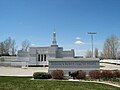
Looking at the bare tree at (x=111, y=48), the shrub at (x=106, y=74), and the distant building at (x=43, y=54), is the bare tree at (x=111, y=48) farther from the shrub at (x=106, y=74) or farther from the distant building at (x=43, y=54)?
the shrub at (x=106, y=74)

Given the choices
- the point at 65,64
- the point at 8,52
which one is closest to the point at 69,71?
the point at 65,64

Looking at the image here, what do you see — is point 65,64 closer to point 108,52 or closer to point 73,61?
point 73,61

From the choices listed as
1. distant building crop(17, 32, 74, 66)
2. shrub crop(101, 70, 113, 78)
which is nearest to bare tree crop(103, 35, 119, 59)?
distant building crop(17, 32, 74, 66)

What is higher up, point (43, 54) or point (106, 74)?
point (43, 54)

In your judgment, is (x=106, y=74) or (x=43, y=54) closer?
(x=106, y=74)

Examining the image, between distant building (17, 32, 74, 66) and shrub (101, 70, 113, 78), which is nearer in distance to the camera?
shrub (101, 70, 113, 78)

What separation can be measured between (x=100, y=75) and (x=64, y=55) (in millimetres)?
41756

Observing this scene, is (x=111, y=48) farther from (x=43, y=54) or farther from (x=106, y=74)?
(x=106, y=74)

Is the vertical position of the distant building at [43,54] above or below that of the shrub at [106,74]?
above

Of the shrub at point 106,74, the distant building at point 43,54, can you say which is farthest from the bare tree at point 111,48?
the shrub at point 106,74

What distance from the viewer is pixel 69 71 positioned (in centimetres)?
2539

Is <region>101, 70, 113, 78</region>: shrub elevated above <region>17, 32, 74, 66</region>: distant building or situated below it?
below

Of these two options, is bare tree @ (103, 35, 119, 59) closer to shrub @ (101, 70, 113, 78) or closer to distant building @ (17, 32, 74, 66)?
distant building @ (17, 32, 74, 66)

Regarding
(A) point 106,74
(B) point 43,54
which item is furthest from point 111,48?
(A) point 106,74
